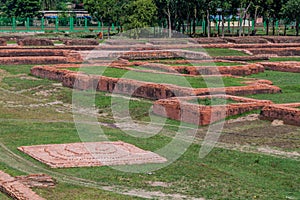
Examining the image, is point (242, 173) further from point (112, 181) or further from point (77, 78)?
point (77, 78)

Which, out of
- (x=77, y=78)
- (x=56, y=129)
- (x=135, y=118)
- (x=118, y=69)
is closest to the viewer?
(x=56, y=129)

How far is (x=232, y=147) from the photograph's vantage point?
38.6 feet

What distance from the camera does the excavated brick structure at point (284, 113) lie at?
43.4 ft

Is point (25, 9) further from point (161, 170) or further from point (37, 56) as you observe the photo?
point (161, 170)

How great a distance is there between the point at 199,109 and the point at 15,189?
19.3 feet

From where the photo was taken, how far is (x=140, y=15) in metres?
39.7

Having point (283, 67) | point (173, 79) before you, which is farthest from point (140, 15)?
point (173, 79)

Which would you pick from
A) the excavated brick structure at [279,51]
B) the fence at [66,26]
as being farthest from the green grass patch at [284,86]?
the fence at [66,26]

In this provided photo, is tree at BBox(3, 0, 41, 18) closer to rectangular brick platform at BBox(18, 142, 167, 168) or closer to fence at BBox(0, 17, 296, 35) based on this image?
fence at BBox(0, 17, 296, 35)

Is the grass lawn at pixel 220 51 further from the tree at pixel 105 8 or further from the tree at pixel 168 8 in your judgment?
the tree at pixel 105 8

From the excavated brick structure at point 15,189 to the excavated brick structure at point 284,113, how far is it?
20.2ft

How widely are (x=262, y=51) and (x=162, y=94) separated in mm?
14244

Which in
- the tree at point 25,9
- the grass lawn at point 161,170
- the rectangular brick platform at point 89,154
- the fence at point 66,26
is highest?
the tree at point 25,9

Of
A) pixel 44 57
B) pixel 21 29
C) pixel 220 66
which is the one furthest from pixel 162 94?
pixel 21 29
